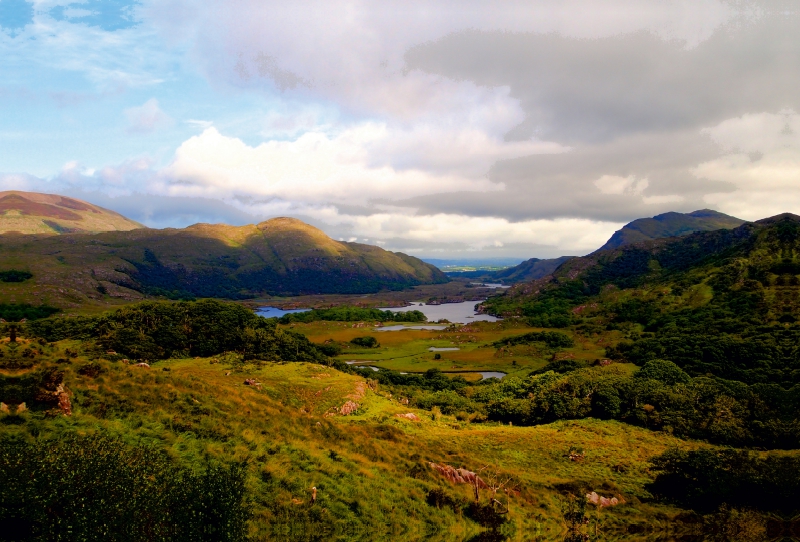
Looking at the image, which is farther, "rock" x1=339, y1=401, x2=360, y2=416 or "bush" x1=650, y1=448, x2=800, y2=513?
"rock" x1=339, y1=401, x2=360, y2=416

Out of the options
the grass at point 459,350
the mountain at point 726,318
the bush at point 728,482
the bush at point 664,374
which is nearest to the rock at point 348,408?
the bush at point 728,482

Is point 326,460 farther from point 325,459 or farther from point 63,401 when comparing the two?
point 63,401

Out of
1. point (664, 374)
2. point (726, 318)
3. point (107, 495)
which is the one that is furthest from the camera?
point (726, 318)

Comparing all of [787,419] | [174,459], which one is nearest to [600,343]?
[787,419]

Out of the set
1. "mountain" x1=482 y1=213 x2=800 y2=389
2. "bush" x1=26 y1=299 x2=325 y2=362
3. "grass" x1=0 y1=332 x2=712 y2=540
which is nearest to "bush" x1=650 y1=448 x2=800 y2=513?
"grass" x1=0 y1=332 x2=712 y2=540

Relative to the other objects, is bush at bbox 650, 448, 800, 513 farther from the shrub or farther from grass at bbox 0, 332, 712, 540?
the shrub

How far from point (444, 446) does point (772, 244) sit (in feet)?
625

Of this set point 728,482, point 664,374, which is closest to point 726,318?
point 664,374

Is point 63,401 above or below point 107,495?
above

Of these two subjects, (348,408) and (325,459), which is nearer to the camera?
(325,459)

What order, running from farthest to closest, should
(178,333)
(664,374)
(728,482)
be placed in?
1. (178,333)
2. (664,374)
3. (728,482)

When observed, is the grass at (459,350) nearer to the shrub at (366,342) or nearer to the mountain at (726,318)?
the shrub at (366,342)

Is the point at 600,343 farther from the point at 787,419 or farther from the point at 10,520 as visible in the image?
the point at 10,520

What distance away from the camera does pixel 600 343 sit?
14312 cm
